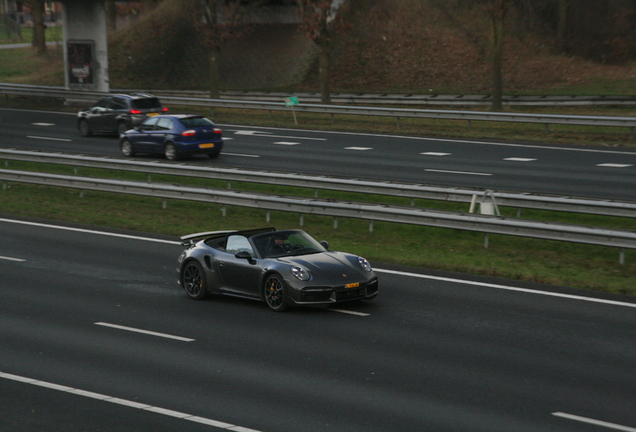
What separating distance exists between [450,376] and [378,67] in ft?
138

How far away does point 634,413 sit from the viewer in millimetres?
8195

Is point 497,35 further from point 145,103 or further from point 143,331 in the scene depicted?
point 143,331

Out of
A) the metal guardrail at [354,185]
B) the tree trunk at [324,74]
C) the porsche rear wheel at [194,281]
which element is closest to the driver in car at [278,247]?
the porsche rear wheel at [194,281]

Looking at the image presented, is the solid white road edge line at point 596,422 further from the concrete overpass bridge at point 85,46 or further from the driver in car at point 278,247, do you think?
the concrete overpass bridge at point 85,46

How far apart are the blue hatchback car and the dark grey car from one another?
14.1 feet

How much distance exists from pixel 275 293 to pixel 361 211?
19.0 feet

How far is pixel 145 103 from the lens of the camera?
1319 inches

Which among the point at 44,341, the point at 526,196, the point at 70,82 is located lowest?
the point at 44,341

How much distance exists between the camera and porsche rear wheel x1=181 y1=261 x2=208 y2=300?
530 inches

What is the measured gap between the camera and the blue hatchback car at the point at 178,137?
90.6 feet

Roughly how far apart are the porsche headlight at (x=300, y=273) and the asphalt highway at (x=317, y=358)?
572 millimetres

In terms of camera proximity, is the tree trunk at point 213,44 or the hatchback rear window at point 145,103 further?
the tree trunk at point 213,44

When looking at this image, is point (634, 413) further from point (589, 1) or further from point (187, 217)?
point (589, 1)

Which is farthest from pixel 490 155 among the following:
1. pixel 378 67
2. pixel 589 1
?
pixel 589 1
